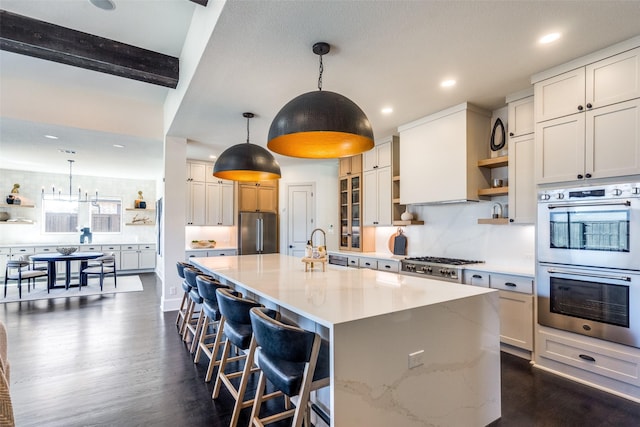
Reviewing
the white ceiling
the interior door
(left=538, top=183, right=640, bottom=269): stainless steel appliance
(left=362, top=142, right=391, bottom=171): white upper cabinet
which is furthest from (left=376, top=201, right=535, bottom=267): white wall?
the interior door

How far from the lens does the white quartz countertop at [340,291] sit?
5.55ft

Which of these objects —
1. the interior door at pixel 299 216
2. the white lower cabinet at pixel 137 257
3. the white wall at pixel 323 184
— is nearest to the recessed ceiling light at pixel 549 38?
the white wall at pixel 323 184

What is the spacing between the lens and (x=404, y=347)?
173 cm

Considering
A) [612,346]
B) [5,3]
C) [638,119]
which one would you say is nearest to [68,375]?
[5,3]

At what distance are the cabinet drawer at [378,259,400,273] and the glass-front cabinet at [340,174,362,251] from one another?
→ 0.87 meters

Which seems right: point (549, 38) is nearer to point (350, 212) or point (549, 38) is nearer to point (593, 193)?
point (593, 193)

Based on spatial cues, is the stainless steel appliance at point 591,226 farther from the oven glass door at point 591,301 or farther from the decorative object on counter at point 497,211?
the decorative object on counter at point 497,211

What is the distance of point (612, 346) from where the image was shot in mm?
2535

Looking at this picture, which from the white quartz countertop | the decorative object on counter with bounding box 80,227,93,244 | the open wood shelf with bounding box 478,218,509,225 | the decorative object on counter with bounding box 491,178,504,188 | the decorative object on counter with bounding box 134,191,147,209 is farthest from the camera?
the decorative object on counter with bounding box 134,191,147,209

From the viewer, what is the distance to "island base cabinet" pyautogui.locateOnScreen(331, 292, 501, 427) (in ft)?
5.05

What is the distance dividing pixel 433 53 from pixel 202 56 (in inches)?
75.6

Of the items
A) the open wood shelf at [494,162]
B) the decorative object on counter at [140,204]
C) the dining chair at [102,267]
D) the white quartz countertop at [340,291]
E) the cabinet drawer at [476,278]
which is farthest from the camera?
the decorative object on counter at [140,204]

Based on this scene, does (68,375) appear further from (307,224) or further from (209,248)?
(307,224)

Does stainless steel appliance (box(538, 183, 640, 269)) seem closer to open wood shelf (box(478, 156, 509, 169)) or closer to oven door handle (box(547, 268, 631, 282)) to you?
oven door handle (box(547, 268, 631, 282))
